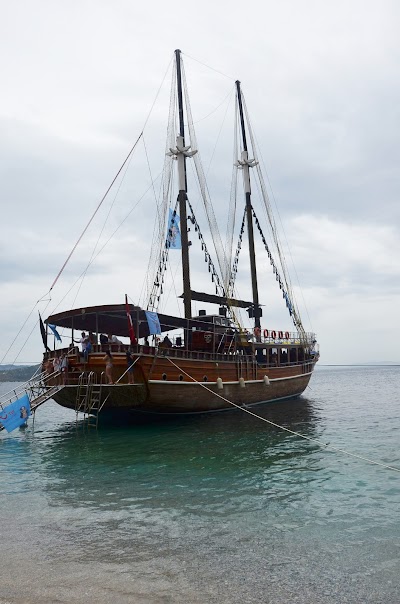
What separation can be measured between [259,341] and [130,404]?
12.5 meters

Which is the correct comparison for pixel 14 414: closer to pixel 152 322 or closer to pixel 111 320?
pixel 111 320

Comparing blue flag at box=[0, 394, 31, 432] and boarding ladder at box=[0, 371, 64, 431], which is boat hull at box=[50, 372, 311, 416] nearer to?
boarding ladder at box=[0, 371, 64, 431]

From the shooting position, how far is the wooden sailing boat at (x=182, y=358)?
20.7m

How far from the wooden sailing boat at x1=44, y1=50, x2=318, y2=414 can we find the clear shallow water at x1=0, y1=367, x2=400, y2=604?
403cm

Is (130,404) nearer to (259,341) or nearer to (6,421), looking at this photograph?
(6,421)

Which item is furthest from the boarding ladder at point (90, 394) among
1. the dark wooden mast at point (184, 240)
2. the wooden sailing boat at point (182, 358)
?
the dark wooden mast at point (184, 240)

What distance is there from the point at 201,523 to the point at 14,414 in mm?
14704

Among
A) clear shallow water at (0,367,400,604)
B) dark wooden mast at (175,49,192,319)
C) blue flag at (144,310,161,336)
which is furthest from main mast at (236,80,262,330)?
clear shallow water at (0,367,400,604)

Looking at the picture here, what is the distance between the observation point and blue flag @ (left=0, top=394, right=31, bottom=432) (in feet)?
66.5

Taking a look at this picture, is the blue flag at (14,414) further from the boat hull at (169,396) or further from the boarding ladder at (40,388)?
the boat hull at (169,396)

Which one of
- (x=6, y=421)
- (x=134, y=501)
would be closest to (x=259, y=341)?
(x=6, y=421)

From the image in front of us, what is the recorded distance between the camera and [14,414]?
20.4 m

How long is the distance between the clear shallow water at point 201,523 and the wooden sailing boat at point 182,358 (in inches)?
159

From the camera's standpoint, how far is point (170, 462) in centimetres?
1418
